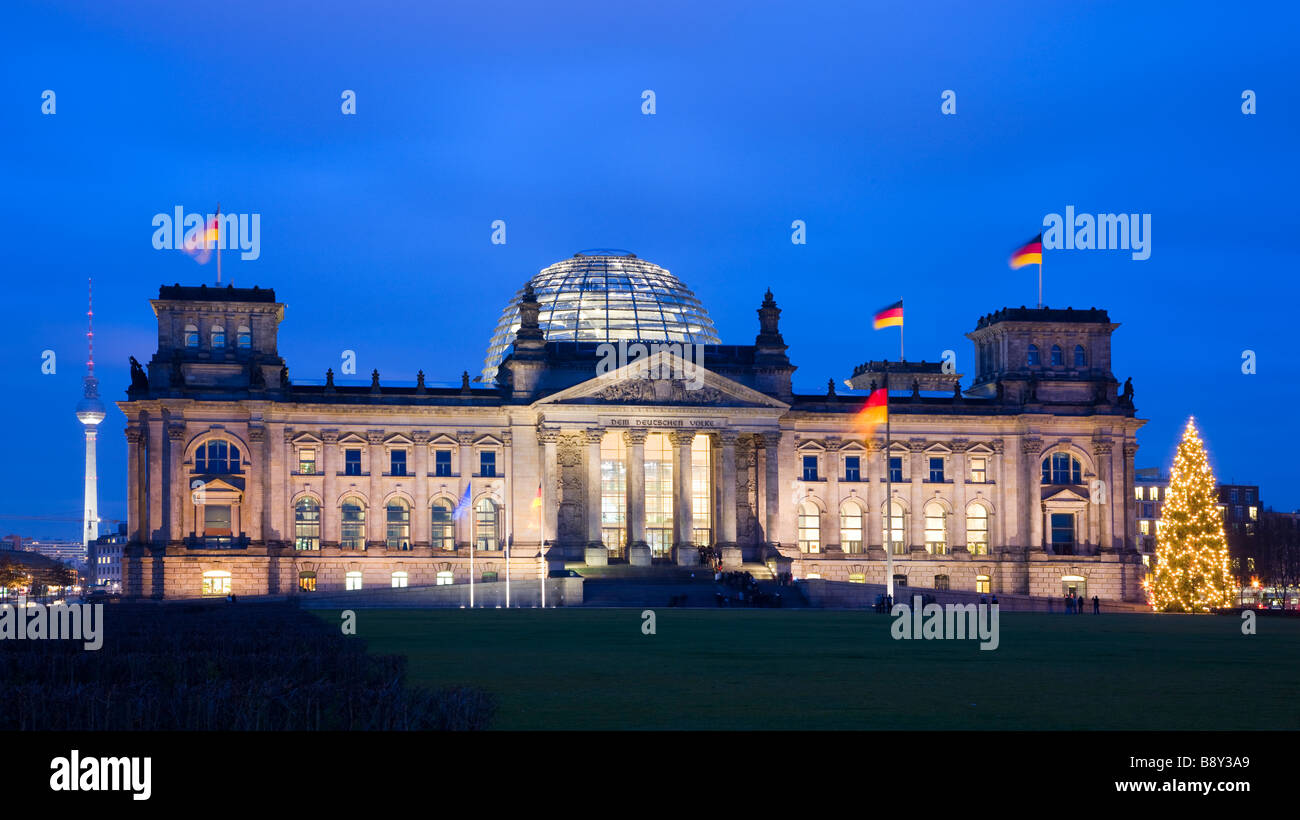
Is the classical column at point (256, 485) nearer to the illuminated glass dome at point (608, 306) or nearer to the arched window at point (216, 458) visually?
the arched window at point (216, 458)

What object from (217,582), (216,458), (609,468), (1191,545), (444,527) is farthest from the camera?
(609,468)

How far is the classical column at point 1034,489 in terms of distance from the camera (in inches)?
4532

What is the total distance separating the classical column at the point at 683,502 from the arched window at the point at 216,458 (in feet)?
94.3

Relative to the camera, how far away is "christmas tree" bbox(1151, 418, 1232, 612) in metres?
91.3

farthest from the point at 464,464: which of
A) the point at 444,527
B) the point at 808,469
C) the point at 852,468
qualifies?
the point at 852,468

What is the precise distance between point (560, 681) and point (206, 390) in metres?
78.9

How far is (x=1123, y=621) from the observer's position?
2852 inches

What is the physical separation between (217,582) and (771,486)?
120 feet

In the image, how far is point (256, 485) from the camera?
106 meters

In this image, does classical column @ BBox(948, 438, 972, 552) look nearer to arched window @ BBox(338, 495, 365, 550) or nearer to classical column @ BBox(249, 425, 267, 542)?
arched window @ BBox(338, 495, 365, 550)

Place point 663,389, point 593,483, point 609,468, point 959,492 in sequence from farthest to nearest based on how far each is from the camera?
1. point 959,492
2. point 609,468
3. point 663,389
4. point 593,483
